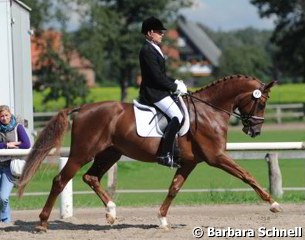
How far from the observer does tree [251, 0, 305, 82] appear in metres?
57.3

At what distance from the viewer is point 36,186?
18719mm

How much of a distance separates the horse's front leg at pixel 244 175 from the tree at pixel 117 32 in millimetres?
42163

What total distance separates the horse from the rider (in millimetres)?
206

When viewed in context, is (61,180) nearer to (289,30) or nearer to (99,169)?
(99,169)

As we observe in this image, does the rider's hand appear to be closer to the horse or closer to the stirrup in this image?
the horse

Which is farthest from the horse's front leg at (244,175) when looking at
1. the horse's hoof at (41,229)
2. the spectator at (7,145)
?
the spectator at (7,145)

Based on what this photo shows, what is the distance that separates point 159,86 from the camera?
9344mm

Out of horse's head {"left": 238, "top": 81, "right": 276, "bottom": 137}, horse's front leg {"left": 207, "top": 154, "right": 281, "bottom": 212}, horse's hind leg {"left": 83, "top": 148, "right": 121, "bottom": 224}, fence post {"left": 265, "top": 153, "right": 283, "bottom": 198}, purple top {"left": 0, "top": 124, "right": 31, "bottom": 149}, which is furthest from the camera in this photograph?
fence post {"left": 265, "top": 153, "right": 283, "bottom": 198}

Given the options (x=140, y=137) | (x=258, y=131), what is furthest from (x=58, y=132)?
(x=258, y=131)

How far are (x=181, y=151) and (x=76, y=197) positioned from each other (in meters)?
6.72

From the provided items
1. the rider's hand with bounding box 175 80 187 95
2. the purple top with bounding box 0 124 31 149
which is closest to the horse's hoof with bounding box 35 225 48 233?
the purple top with bounding box 0 124 31 149

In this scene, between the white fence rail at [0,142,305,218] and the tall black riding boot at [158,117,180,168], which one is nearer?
the tall black riding boot at [158,117,180,168]

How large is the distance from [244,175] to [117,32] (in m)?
45.1

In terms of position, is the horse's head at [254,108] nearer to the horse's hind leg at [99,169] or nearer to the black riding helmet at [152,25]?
the black riding helmet at [152,25]
